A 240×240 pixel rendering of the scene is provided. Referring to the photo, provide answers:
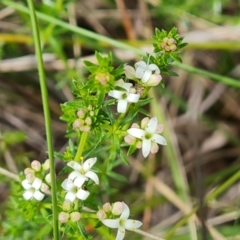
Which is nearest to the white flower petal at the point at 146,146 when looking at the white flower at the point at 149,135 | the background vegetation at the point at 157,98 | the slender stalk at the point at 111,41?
the white flower at the point at 149,135

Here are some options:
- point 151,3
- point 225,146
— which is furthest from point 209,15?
point 225,146

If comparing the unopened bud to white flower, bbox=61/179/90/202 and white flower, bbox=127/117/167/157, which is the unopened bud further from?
white flower, bbox=127/117/167/157

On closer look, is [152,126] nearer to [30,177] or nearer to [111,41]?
[30,177]

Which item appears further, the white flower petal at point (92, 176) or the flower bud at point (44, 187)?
the flower bud at point (44, 187)

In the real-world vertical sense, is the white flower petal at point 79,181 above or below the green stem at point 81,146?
below

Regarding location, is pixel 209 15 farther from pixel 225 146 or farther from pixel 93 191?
pixel 93 191

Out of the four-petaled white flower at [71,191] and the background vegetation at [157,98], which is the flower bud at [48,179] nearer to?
the four-petaled white flower at [71,191]
